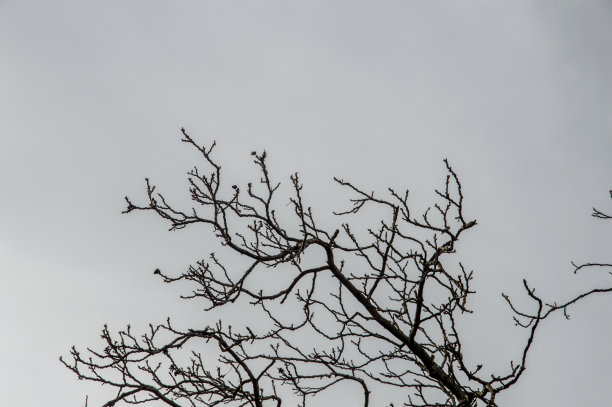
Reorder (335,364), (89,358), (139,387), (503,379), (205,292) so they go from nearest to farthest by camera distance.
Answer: (139,387)
(503,379)
(205,292)
(89,358)
(335,364)

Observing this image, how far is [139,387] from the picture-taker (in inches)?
136

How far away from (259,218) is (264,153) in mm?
530

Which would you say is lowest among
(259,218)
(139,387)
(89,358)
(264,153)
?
(139,387)

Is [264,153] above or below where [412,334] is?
above

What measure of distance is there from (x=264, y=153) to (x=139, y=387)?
1.95 metres

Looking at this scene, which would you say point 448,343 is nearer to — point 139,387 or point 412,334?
point 412,334

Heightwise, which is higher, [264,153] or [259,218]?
[264,153]

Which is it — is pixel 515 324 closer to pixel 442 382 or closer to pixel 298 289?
pixel 442 382

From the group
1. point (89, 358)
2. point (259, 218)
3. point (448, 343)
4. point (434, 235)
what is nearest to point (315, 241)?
point (259, 218)

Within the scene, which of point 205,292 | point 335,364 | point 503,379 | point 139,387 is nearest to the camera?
point 139,387

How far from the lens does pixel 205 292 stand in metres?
4.15

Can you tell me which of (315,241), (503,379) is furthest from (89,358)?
(503,379)

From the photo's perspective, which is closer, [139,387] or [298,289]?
[139,387]

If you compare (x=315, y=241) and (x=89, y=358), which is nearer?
(x=315, y=241)
